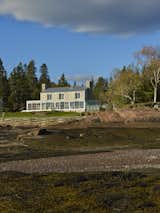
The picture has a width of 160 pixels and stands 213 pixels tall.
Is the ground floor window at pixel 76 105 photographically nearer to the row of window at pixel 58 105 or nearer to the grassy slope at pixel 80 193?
the row of window at pixel 58 105

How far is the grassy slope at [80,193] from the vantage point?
8.77 metres

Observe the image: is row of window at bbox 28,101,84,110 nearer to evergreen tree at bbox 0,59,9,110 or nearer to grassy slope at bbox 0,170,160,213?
evergreen tree at bbox 0,59,9,110

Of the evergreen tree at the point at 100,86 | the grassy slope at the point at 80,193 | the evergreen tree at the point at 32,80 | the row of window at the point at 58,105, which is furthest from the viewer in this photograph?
the evergreen tree at the point at 32,80

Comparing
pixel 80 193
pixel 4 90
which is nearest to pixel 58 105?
pixel 4 90

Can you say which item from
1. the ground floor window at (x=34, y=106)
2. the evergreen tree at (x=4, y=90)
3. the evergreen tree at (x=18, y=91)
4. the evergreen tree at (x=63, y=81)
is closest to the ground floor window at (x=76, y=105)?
the ground floor window at (x=34, y=106)

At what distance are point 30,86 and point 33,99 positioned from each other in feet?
20.1

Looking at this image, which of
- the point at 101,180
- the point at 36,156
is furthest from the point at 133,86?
the point at 101,180

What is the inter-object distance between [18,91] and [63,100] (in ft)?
41.1

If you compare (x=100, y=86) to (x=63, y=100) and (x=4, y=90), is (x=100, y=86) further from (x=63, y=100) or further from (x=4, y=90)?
(x=4, y=90)

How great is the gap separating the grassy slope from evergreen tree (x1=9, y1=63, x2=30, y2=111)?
10035cm

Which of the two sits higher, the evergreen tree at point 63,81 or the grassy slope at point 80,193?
the evergreen tree at point 63,81

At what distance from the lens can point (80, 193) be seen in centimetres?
1026

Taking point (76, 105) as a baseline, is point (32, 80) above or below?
above

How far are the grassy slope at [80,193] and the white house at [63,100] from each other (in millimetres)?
93533
